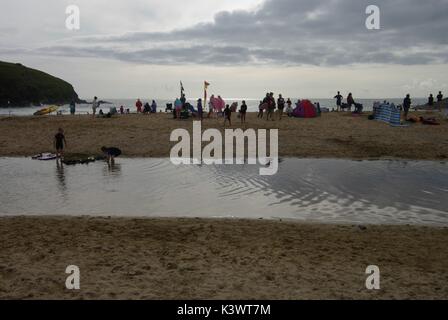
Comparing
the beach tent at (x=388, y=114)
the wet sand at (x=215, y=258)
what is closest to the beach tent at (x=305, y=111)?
the beach tent at (x=388, y=114)

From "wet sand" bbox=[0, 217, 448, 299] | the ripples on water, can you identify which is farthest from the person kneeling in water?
"wet sand" bbox=[0, 217, 448, 299]

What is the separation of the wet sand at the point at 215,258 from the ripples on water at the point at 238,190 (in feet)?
4.40

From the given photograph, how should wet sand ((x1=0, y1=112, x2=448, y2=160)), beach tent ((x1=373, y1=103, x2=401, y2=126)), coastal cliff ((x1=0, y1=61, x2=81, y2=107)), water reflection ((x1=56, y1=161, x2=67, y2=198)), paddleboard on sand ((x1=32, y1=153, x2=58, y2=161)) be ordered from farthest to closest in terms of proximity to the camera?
1. coastal cliff ((x1=0, y1=61, x2=81, y2=107))
2. beach tent ((x1=373, y1=103, x2=401, y2=126))
3. wet sand ((x1=0, y1=112, x2=448, y2=160))
4. paddleboard on sand ((x1=32, y1=153, x2=58, y2=161))
5. water reflection ((x1=56, y1=161, x2=67, y2=198))

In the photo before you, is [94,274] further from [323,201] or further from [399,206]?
[399,206]

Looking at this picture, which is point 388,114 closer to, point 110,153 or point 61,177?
point 110,153

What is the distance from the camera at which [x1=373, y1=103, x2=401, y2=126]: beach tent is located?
32750 millimetres

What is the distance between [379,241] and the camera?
9523mm

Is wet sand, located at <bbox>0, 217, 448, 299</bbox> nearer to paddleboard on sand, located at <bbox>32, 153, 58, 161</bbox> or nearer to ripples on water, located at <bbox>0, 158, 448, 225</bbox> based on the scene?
ripples on water, located at <bbox>0, 158, 448, 225</bbox>

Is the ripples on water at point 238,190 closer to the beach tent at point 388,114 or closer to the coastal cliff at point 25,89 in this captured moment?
the beach tent at point 388,114

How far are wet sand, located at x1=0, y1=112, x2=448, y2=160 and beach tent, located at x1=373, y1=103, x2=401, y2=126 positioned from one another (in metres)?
1.04

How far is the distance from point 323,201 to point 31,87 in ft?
463

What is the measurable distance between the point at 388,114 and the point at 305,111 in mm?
7573

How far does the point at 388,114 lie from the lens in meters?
34.1

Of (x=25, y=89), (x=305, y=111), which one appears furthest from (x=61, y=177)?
(x=25, y=89)
